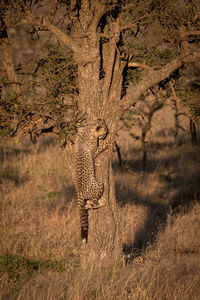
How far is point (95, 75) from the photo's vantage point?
4.62 meters

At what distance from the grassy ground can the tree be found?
668 mm

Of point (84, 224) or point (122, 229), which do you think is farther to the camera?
point (122, 229)

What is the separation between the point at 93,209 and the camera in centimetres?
474

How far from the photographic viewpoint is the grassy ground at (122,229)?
411 cm

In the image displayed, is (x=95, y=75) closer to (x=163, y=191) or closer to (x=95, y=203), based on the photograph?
(x=95, y=203)

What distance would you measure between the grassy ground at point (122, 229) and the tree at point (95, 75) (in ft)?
2.19

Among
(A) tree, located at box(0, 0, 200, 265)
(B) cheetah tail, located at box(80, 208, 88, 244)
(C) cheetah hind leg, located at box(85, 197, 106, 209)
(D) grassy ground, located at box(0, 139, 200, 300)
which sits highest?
(A) tree, located at box(0, 0, 200, 265)

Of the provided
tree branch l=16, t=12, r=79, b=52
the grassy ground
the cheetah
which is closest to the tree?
tree branch l=16, t=12, r=79, b=52

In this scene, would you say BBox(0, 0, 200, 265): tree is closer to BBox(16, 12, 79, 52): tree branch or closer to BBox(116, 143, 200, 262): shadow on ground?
BBox(16, 12, 79, 52): tree branch

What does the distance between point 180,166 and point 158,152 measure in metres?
2.11

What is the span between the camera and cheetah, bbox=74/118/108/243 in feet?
15.1

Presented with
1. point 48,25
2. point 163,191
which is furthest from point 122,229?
point 48,25

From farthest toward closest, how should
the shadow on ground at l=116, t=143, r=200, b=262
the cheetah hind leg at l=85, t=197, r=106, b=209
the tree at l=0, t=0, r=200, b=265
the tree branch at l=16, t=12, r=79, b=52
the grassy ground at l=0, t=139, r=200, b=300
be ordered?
the shadow on ground at l=116, t=143, r=200, b=262 < the cheetah hind leg at l=85, t=197, r=106, b=209 < the tree branch at l=16, t=12, r=79, b=52 < the tree at l=0, t=0, r=200, b=265 < the grassy ground at l=0, t=139, r=200, b=300

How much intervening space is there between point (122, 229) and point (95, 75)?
11.3 ft
